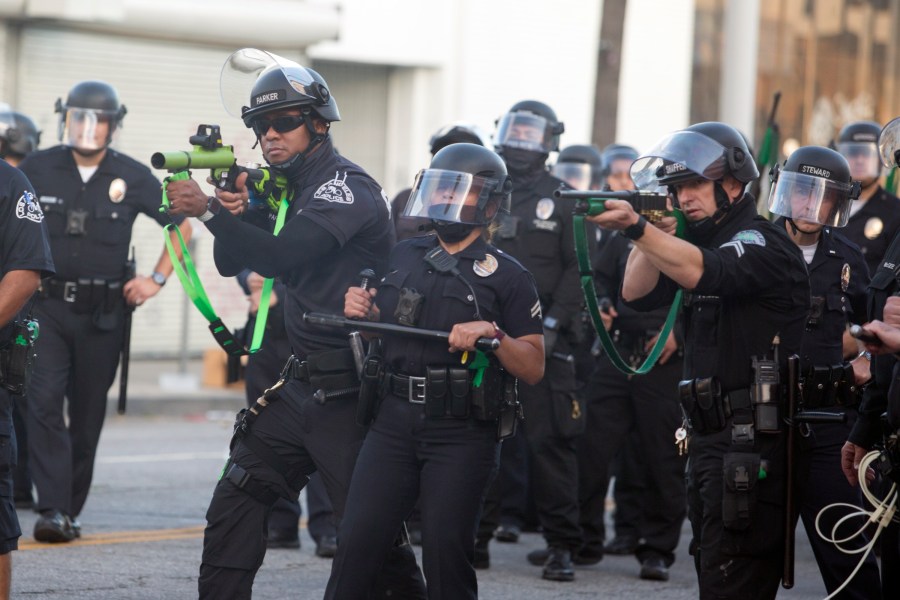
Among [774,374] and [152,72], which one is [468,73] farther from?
[774,374]

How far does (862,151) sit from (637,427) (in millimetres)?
2435

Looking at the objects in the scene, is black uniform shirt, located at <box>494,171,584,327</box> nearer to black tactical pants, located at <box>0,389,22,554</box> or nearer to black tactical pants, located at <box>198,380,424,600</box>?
black tactical pants, located at <box>198,380,424,600</box>

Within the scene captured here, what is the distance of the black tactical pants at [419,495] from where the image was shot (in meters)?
5.32

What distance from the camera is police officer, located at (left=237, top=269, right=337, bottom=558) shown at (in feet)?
26.7

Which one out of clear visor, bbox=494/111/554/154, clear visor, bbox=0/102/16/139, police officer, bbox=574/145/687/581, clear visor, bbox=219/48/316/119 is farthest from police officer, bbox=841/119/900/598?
clear visor, bbox=0/102/16/139

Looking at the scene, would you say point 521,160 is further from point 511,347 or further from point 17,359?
point 17,359

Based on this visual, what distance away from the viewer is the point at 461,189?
5.73 meters

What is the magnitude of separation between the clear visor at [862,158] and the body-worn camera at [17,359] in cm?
532

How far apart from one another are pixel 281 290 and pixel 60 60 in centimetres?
852

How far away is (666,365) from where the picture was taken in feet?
27.2

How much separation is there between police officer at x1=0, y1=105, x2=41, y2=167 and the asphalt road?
7.13 feet

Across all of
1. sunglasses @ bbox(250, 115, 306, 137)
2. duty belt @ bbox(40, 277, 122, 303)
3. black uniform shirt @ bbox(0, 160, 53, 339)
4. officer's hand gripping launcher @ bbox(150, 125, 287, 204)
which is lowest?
duty belt @ bbox(40, 277, 122, 303)

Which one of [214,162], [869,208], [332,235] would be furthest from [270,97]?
[869,208]

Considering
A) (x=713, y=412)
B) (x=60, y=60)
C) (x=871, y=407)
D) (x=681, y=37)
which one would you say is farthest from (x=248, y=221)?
(x=681, y=37)
